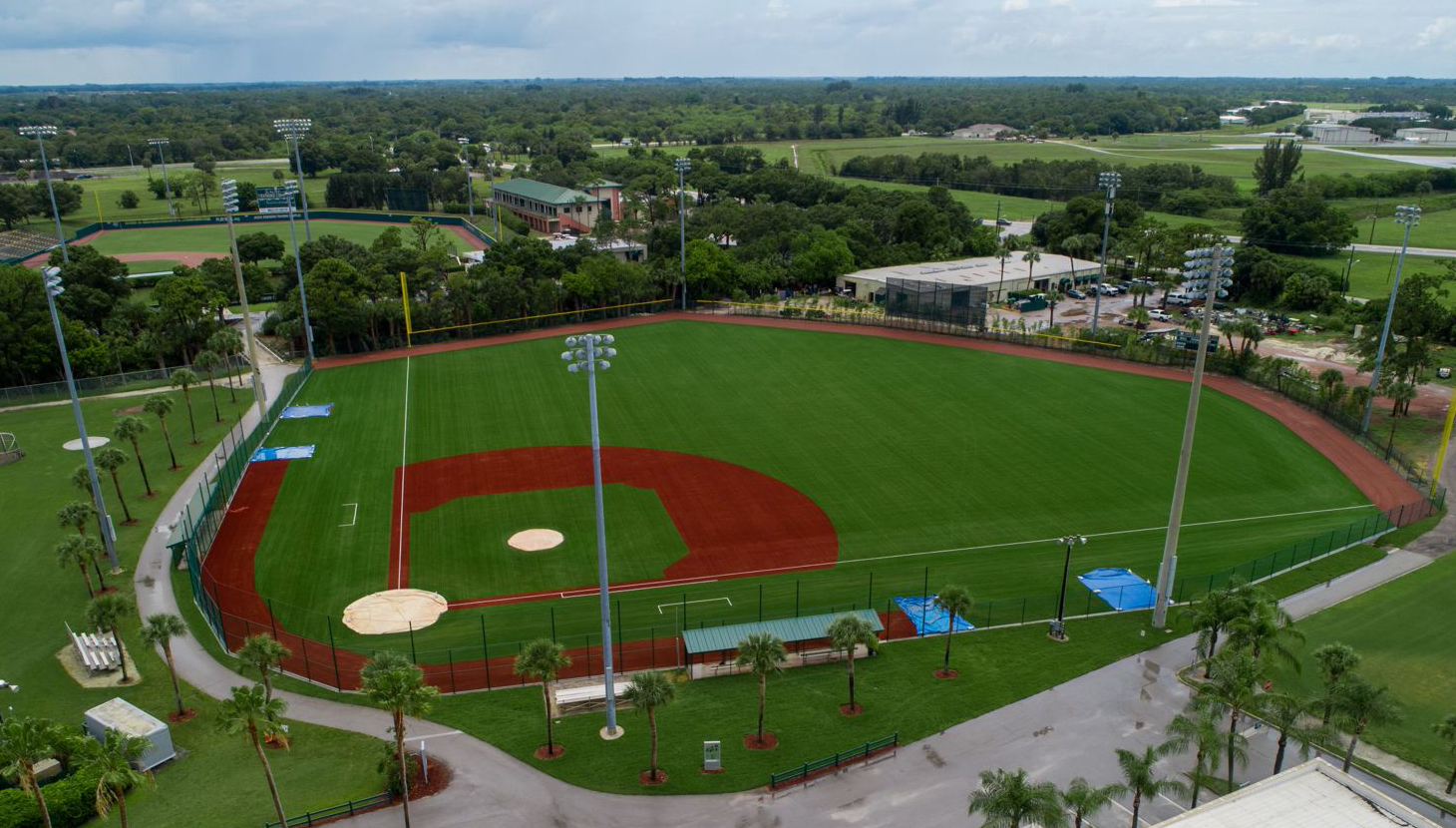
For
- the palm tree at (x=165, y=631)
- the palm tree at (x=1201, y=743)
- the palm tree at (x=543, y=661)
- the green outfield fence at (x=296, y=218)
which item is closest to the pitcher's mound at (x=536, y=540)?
the palm tree at (x=543, y=661)

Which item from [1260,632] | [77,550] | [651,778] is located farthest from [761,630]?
[77,550]

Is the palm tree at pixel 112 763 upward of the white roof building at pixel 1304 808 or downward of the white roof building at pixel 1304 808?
upward

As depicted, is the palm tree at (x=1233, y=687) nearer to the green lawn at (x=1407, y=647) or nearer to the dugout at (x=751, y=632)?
the green lawn at (x=1407, y=647)

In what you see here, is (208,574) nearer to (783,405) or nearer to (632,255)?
(783,405)

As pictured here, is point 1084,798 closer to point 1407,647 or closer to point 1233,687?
point 1233,687

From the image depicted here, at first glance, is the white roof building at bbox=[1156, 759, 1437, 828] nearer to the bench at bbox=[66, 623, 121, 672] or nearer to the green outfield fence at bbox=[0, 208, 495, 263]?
the bench at bbox=[66, 623, 121, 672]

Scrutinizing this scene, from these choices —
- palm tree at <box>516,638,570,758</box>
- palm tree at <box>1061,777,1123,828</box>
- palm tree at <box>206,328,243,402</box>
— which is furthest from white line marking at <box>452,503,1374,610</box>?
palm tree at <box>206,328,243,402</box>
